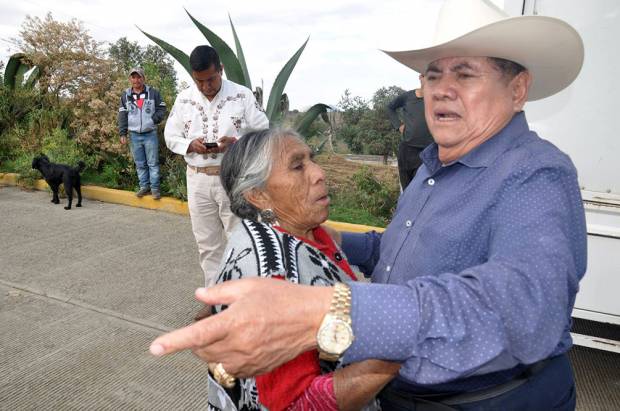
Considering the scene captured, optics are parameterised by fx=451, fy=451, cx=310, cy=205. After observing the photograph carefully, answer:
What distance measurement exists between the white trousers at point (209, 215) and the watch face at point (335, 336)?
3094 millimetres

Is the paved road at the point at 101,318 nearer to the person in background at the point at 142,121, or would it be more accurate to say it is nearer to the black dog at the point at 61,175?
the black dog at the point at 61,175

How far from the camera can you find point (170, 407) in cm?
276

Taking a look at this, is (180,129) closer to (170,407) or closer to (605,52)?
(170,407)

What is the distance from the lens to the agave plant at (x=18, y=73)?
1119cm

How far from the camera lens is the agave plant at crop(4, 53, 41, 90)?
11188mm

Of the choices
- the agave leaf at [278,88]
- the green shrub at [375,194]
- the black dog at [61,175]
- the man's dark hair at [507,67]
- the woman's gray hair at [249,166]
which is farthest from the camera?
the black dog at [61,175]

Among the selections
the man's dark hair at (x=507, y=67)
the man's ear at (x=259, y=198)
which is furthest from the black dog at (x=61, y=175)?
the man's dark hair at (x=507, y=67)

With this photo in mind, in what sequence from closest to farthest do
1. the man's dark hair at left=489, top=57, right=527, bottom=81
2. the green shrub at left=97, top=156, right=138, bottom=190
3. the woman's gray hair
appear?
the man's dark hair at left=489, top=57, right=527, bottom=81 → the woman's gray hair → the green shrub at left=97, top=156, right=138, bottom=190

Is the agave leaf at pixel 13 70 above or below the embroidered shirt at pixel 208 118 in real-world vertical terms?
above

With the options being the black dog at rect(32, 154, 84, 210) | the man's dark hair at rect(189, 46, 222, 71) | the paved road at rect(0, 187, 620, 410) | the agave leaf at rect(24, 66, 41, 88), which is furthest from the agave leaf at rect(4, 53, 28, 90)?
the man's dark hair at rect(189, 46, 222, 71)

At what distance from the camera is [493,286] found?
31.0 inches

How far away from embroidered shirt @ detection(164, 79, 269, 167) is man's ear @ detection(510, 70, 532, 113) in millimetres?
2719

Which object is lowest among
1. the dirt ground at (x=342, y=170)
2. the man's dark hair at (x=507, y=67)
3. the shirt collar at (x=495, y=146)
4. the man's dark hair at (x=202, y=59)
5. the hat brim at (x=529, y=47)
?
the dirt ground at (x=342, y=170)

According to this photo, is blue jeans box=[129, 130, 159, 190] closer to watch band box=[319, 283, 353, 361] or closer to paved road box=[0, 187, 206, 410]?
paved road box=[0, 187, 206, 410]
